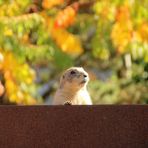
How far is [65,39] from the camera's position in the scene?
34.9 feet

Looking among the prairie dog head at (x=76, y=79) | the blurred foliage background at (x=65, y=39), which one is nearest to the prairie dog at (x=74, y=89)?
the prairie dog head at (x=76, y=79)

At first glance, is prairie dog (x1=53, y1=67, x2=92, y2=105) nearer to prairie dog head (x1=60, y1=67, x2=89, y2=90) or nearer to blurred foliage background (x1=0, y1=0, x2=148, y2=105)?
prairie dog head (x1=60, y1=67, x2=89, y2=90)

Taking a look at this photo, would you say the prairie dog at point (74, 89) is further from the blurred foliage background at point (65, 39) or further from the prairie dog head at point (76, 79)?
the blurred foliage background at point (65, 39)

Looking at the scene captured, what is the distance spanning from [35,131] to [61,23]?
518 centimetres

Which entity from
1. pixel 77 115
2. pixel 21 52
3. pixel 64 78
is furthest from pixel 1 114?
pixel 21 52

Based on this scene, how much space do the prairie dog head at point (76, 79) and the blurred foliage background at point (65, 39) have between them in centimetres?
83

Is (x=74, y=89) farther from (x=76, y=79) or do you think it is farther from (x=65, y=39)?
(x=65, y=39)

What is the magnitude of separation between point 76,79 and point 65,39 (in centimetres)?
344

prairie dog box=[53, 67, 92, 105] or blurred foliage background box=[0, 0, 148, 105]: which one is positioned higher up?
blurred foliage background box=[0, 0, 148, 105]

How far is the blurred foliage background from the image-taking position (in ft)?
29.8

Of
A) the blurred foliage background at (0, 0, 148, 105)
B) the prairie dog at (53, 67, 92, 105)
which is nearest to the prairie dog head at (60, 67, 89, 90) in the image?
the prairie dog at (53, 67, 92, 105)

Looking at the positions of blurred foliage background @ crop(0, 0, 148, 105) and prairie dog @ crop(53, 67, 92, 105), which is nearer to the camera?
prairie dog @ crop(53, 67, 92, 105)

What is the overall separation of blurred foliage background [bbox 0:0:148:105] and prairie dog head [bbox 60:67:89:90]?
0.83 m

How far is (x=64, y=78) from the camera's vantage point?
7562 mm
